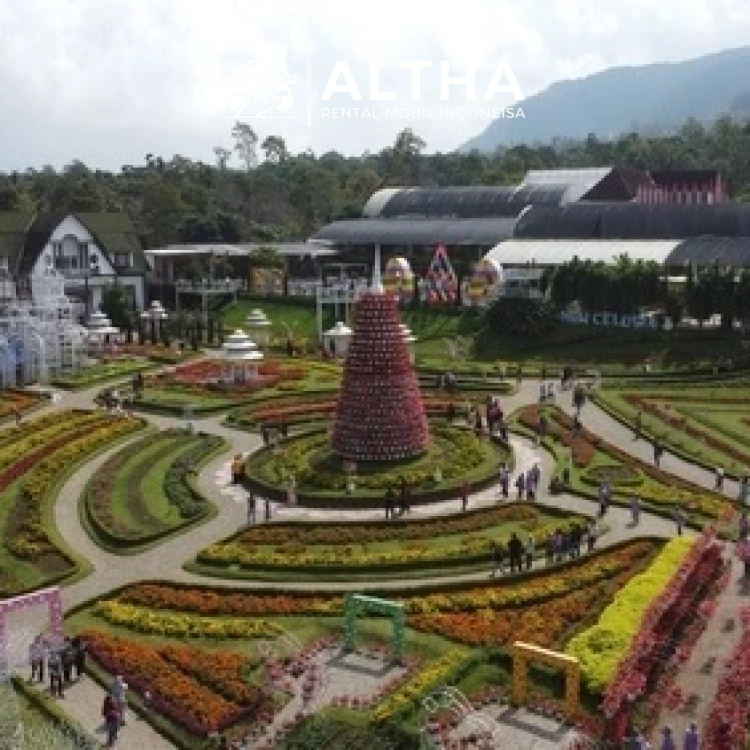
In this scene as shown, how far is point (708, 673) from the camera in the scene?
81.7ft

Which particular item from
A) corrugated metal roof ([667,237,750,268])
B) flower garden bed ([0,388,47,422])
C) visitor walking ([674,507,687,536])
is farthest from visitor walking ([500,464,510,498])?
corrugated metal roof ([667,237,750,268])

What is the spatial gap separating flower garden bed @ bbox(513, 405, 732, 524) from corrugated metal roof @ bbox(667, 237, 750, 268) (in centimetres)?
3288

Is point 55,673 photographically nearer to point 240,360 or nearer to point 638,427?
point 638,427

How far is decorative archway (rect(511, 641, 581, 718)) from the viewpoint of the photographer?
23.3m

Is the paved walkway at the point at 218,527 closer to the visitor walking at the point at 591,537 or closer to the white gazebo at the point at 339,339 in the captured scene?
the visitor walking at the point at 591,537

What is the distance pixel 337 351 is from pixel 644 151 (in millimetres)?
126673

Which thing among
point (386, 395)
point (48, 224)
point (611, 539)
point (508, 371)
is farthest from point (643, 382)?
point (48, 224)

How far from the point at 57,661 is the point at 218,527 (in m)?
11.2

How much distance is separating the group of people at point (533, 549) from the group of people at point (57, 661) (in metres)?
11.9

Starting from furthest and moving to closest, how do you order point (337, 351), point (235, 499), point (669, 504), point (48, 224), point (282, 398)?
1. point (48, 224)
2. point (337, 351)
3. point (282, 398)
4. point (235, 499)
5. point (669, 504)

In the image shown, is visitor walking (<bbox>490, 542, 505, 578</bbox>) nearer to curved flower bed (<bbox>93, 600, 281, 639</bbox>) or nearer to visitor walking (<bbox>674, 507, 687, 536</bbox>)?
visitor walking (<bbox>674, 507, 687, 536</bbox>)

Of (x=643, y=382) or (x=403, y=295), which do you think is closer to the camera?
(x=643, y=382)

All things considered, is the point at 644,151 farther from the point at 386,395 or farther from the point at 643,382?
the point at 386,395

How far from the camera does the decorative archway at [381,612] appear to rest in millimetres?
26500
